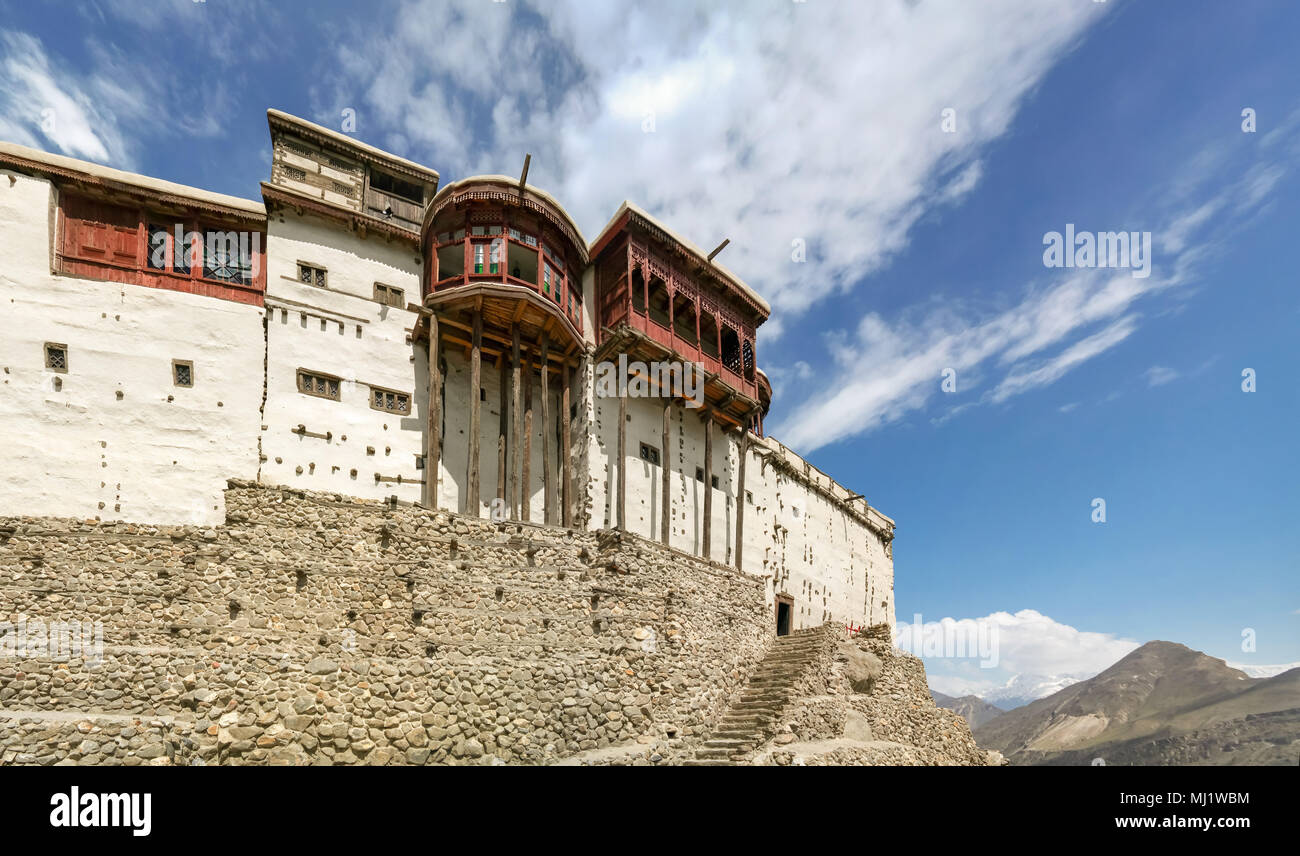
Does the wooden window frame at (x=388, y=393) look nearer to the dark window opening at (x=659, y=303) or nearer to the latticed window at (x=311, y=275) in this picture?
the latticed window at (x=311, y=275)

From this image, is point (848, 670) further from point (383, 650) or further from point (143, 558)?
point (143, 558)

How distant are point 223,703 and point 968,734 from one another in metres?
23.7

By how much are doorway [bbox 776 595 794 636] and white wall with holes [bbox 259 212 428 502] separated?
16910 mm

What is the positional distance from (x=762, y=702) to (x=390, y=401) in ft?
45.3

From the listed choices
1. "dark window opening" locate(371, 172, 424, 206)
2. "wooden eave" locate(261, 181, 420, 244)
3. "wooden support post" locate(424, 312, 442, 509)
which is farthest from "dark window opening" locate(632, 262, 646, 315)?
"dark window opening" locate(371, 172, 424, 206)

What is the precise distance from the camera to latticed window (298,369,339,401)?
18531 mm

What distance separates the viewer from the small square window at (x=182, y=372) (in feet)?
55.1

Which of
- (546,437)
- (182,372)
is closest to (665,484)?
(546,437)

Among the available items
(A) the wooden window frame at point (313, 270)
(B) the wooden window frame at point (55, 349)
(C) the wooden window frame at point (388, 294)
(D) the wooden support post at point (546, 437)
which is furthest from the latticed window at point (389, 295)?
(B) the wooden window frame at point (55, 349)

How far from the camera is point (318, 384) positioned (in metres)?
18.8
